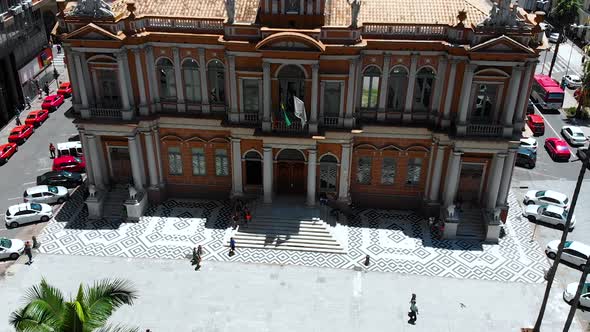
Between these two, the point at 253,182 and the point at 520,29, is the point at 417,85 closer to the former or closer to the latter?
the point at 520,29

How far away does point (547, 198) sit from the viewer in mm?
53281

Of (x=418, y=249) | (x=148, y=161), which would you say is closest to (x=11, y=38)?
(x=148, y=161)

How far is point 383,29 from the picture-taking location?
147 ft

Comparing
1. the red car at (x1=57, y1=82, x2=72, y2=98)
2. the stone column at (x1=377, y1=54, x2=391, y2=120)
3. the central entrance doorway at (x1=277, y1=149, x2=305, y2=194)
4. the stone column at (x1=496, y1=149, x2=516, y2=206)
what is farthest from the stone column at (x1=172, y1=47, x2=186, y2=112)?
the red car at (x1=57, y1=82, x2=72, y2=98)

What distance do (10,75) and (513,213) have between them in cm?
6100

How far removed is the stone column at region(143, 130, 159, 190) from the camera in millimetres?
48875

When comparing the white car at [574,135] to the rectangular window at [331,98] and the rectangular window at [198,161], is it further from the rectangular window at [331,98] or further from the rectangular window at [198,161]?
the rectangular window at [198,161]

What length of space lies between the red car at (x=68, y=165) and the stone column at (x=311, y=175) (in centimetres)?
2529

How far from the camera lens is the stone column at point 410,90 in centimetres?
4528

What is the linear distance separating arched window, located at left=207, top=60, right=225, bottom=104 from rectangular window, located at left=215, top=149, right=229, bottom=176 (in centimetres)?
466

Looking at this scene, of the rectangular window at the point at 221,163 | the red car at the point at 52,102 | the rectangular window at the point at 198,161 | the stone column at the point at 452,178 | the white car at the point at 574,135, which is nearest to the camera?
the stone column at the point at 452,178

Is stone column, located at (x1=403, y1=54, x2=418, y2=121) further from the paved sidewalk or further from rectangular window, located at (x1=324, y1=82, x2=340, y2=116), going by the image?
the paved sidewalk

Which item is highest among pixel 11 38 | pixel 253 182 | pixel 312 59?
pixel 312 59

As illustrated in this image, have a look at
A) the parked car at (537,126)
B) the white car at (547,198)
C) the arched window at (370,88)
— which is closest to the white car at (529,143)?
the parked car at (537,126)
